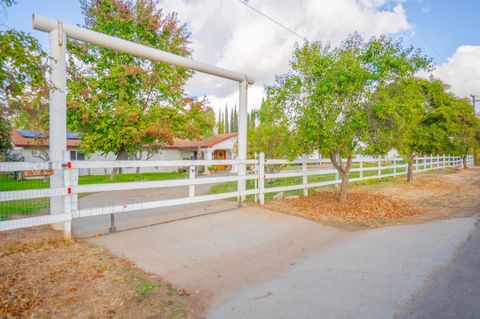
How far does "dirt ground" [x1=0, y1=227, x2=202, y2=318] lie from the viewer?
123 inches

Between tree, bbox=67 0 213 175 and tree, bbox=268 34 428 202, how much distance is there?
9.82 metres

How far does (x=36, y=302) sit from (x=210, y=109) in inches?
670

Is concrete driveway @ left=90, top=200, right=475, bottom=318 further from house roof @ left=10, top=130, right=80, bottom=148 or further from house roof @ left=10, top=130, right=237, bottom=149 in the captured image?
house roof @ left=10, top=130, right=80, bottom=148

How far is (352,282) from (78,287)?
3.28 m

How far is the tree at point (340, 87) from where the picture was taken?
8.45 m

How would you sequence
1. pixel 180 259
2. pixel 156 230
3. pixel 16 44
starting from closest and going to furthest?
pixel 16 44 < pixel 180 259 < pixel 156 230

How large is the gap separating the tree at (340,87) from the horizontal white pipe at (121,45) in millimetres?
1947

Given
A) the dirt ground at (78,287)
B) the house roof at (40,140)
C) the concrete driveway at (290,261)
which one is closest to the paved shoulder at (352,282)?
the concrete driveway at (290,261)

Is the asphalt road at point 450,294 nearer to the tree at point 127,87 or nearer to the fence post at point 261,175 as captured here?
the fence post at point 261,175

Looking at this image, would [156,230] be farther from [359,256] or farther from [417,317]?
[417,317]

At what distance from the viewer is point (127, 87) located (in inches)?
696

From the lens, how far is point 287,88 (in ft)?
29.9

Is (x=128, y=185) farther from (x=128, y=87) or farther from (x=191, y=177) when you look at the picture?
(x=128, y=87)

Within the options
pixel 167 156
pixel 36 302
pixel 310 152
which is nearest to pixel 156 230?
pixel 36 302
